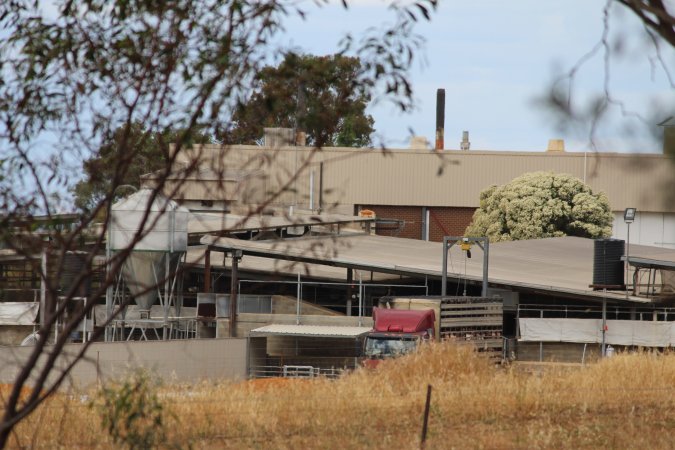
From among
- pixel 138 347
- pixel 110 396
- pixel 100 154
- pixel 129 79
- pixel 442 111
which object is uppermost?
pixel 442 111

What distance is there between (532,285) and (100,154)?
93.8ft

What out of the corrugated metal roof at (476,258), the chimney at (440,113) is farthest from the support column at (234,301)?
the chimney at (440,113)

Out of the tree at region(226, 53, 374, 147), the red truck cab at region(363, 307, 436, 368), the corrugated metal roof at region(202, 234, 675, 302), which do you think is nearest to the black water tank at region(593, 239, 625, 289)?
the corrugated metal roof at region(202, 234, 675, 302)

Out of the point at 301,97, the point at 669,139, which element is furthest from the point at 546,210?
the point at 301,97

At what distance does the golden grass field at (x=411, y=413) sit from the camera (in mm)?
14539

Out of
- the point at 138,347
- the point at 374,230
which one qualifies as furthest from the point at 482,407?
the point at 374,230

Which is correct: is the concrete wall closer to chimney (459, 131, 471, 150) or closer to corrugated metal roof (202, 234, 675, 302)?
corrugated metal roof (202, 234, 675, 302)

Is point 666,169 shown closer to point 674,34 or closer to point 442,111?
point 674,34

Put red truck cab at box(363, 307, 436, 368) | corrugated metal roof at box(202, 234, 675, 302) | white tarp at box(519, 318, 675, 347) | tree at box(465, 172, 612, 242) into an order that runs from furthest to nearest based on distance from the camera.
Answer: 1. tree at box(465, 172, 612, 242)
2. white tarp at box(519, 318, 675, 347)
3. corrugated metal roof at box(202, 234, 675, 302)
4. red truck cab at box(363, 307, 436, 368)

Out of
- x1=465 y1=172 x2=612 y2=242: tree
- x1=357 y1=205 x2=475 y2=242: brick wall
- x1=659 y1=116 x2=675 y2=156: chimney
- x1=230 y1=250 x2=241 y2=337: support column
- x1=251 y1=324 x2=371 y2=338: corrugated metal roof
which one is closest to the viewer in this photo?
x1=659 y1=116 x2=675 y2=156: chimney

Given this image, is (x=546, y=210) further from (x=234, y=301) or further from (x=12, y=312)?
(x=12, y=312)

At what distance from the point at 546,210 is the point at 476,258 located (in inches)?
718

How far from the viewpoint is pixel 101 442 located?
1388cm

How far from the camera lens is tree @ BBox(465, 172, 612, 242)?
60.8m
